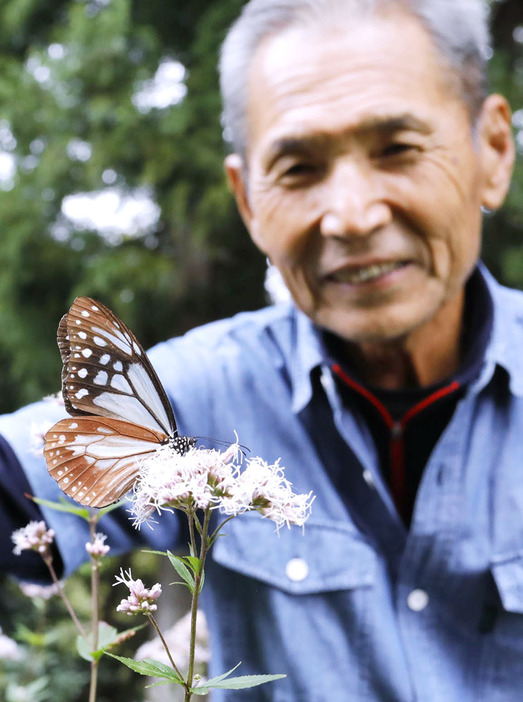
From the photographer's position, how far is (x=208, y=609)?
1.31 meters

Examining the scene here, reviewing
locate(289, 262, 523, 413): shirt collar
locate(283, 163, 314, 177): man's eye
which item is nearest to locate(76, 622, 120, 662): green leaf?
locate(289, 262, 523, 413): shirt collar

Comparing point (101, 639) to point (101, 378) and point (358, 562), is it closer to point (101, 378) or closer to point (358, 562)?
point (101, 378)

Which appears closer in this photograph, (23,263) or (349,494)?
(349,494)

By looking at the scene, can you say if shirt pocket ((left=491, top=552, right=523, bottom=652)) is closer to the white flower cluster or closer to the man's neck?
the man's neck

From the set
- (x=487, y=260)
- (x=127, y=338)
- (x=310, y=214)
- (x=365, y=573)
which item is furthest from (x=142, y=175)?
(x=127, y=338)

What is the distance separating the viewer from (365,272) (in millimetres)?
1157

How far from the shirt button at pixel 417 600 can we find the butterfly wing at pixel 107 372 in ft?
3.12

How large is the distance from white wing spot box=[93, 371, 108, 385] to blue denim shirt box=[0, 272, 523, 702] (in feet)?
2.35

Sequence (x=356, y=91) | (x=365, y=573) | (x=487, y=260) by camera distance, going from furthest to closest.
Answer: (x=487, y=260)
(x=365, y=573)
(x=356, y=91)

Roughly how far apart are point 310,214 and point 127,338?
0.80m

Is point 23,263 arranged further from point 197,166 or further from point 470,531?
point 470,531

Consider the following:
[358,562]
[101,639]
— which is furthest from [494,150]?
[101,639]

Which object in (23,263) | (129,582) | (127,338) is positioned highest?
(127,338)

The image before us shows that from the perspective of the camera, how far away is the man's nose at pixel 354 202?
1078 millimetres
